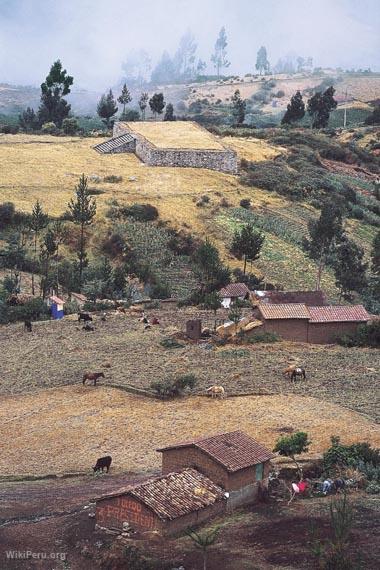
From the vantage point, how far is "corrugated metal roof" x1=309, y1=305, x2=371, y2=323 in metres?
39.2

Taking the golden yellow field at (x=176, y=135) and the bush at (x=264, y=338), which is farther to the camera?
the golden yellow field at (x=176, y=135)

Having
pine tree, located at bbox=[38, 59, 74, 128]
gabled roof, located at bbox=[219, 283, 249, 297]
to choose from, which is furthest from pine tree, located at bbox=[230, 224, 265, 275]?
pine tree, located at bbox=[38, 59, 74, 128]

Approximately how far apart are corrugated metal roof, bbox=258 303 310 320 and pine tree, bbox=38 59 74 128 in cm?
5844

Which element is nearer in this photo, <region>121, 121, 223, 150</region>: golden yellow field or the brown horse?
the brown horse

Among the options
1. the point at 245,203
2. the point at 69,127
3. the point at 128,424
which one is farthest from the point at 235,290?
the point at 69,127

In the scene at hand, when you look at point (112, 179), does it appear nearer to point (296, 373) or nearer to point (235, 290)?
point (235, 290)

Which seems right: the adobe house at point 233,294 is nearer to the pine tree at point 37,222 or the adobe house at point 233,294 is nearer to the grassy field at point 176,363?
the grassy field at point 176,363

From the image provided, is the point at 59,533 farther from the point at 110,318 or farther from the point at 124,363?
the point at 110,318

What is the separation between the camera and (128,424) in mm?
30344

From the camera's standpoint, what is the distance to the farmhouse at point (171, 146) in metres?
73.4

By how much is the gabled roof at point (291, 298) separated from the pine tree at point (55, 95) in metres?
55.4

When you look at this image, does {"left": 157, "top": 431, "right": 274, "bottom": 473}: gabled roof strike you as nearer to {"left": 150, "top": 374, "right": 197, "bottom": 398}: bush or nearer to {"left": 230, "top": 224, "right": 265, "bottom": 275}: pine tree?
{"left": 150, "top": 374, "right": 197, "bottom": 398}: bush

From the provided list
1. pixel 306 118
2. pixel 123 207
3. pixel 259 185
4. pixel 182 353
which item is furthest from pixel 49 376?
pixel 306 118

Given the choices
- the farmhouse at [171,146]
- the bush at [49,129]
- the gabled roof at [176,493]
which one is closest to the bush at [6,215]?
the farmhouse at [171,146]
